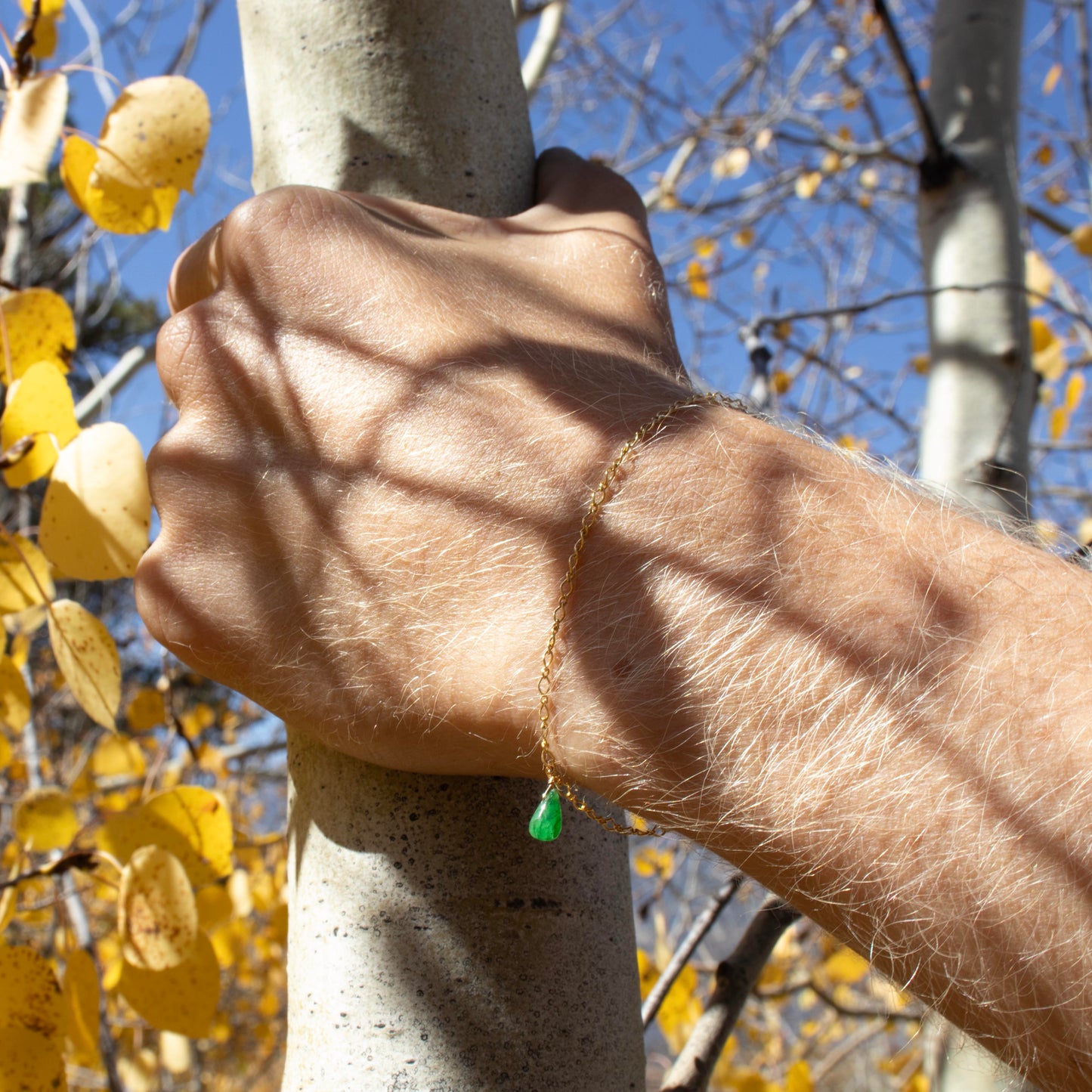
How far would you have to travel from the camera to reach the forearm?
0.45 meters

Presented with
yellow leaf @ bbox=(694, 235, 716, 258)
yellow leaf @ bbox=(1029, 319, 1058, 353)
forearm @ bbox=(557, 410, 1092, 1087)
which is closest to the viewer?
forearm @ bbox=(557, 410, 1092, 1087)

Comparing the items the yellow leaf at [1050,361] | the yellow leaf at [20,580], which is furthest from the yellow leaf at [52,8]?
the yellow leaf at [1050,361]

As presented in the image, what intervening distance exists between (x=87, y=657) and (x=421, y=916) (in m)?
0.32

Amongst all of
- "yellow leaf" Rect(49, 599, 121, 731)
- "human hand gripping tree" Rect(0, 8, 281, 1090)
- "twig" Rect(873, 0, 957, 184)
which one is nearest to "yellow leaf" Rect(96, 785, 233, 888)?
"human hand gripping tree" Rect(0, 8, 281, 1090)

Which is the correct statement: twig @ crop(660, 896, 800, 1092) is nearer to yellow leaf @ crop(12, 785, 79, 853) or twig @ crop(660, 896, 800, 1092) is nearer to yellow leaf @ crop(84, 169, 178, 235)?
yellow leaf @ crop(12, 785, 79, 853)

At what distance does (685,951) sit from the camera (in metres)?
0.79

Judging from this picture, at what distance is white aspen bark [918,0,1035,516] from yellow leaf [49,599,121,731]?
44.3 inches

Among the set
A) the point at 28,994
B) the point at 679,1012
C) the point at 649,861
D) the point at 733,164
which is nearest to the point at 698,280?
the point at 733,164

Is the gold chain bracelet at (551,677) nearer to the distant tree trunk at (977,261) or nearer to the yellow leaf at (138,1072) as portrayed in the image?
the distant tree trunk at (977,261)

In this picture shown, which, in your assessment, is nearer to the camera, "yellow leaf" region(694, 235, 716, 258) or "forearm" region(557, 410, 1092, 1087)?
"forearm" region(557, 410, 1092, 1087)

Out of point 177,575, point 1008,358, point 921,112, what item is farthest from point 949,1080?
point 921,112

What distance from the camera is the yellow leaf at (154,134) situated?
2.32ft

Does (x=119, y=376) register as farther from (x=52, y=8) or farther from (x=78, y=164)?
(x=78, y=164)

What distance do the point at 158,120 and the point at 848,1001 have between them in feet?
16.7
